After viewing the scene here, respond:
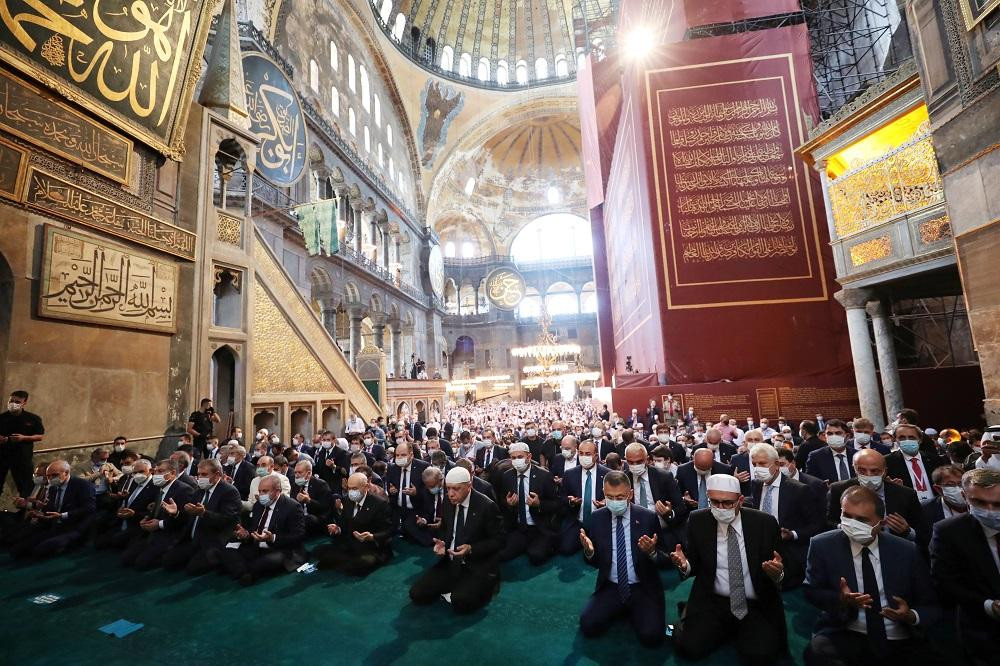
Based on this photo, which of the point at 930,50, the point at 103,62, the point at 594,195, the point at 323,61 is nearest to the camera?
the point at 930,50

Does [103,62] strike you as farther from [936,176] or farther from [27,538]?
[936,176]

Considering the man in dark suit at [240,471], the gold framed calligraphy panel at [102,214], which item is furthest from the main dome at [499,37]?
the man in dark suit at [240,471]

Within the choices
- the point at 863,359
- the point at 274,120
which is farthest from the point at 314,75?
the point at 863,359

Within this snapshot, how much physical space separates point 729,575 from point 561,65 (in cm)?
3039

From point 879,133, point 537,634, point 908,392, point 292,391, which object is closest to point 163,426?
point 292,391

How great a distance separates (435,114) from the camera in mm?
25734

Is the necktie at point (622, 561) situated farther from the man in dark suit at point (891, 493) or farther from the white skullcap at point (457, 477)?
the man in dark suit at point (891, 493)

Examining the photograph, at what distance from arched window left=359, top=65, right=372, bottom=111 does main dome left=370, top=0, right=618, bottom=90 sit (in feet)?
12.0

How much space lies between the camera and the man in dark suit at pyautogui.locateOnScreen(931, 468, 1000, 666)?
6.82 ft

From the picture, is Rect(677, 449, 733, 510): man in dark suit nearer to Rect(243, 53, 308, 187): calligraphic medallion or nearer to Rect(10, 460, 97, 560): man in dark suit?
Rect(10, 460, 97, 560): man in dark suit

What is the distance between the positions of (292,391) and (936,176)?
10.6m

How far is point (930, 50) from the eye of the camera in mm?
5617

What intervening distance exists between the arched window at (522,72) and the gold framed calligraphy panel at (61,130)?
82.0 feet

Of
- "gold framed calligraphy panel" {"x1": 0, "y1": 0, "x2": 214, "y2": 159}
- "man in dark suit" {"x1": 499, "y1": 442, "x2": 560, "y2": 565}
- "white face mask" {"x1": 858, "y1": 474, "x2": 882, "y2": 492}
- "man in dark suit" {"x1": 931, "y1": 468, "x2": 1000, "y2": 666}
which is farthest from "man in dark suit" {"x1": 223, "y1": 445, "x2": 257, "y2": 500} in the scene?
"man in dark suit" {"x1": 931, "y1": 468, "x2": 1000, "y2": 666}
